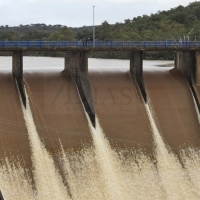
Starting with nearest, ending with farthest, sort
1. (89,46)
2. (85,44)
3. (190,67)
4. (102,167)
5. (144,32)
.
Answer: (102,167) < (89,46) < (85,44) < (190,67) < (144,32)

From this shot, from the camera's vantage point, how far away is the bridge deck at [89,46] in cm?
3544

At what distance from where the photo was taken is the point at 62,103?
36156 mm

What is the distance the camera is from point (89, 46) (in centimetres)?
3875

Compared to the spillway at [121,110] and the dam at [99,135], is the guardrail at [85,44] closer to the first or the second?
the dam at [99,135]

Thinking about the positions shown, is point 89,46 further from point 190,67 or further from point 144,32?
point 144,32

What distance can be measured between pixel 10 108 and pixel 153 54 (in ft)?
128

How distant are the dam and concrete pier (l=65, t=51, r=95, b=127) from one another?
0.08 metres

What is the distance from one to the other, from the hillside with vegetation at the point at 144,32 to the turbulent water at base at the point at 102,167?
1315 inches

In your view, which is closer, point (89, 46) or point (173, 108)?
point (89, 46)

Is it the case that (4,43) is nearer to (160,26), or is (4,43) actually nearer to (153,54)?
(153,54)

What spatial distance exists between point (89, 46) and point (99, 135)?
23.3 ft

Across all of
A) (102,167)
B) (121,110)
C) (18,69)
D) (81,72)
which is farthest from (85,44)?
(102,167)

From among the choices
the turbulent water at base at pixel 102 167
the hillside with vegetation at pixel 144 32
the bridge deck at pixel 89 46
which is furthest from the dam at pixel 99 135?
the hillside with vegetation at pixel 144 32

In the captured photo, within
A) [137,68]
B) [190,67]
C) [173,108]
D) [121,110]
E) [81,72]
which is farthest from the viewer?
[190,67]
